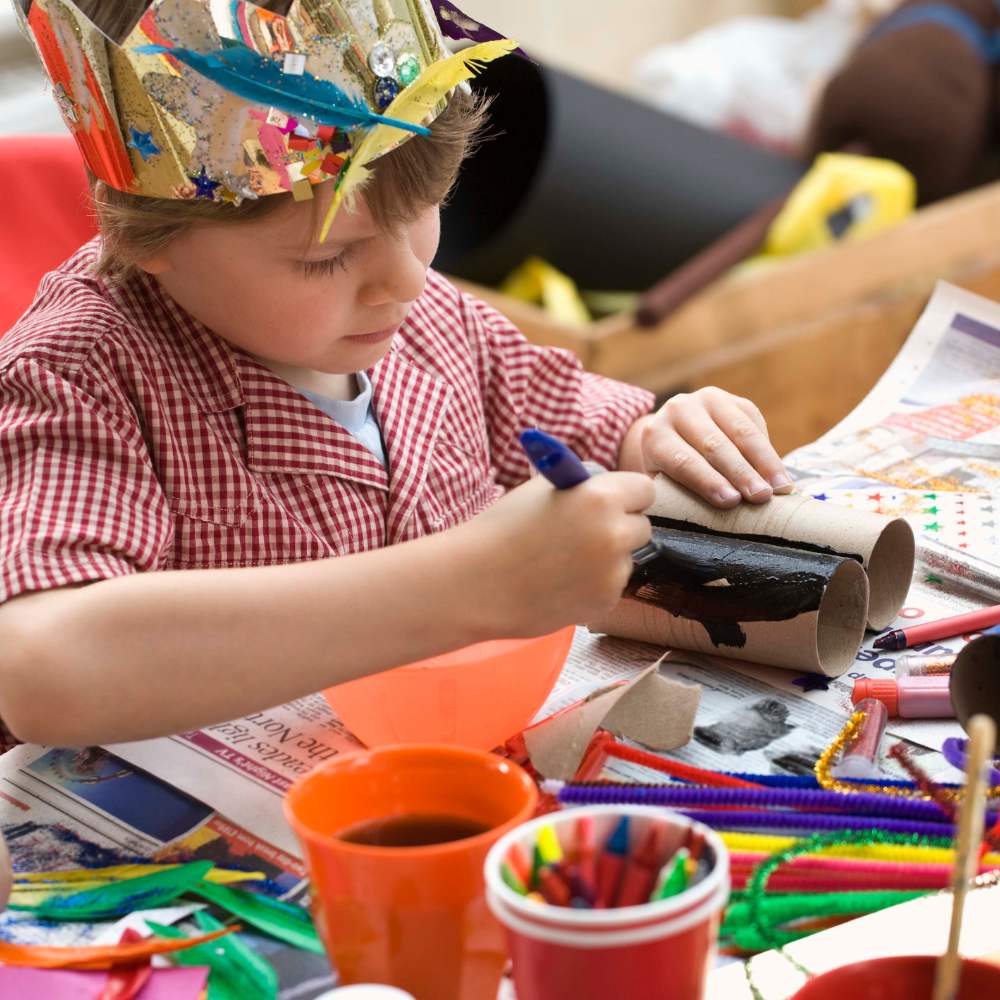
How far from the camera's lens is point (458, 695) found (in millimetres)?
595

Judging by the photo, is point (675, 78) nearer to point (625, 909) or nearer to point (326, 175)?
point (326, 175)

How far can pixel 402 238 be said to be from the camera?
2.26ft

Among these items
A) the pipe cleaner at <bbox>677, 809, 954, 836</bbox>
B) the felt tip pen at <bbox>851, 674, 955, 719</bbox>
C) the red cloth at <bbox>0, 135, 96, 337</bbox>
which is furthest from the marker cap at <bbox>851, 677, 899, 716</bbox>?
the red cloth at <bbox>0, 135, 96, 337</bbox>

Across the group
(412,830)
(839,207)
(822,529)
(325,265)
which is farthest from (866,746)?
(839,207)

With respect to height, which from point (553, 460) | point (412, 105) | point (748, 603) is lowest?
Answer: point (748, 603)

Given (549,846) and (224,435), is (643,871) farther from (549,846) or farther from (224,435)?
(224,435)

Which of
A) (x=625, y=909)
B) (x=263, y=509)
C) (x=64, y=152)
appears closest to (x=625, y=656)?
(x=263, y=509)

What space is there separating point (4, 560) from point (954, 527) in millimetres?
536

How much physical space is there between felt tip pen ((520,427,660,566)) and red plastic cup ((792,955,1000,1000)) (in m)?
0.21

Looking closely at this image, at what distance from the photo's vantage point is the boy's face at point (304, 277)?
0.67 meters

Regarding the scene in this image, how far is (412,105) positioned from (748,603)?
0.29 metres

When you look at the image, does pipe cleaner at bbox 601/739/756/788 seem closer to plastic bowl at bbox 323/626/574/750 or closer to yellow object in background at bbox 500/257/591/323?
plastic bowl at bbox 323/626/574/750

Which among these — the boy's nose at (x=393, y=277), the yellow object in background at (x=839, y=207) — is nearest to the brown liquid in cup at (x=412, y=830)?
the boy's nose at (x=393, y=277)

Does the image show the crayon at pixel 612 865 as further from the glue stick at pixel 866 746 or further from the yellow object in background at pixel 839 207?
the yellow object in background at pixel 839 207
